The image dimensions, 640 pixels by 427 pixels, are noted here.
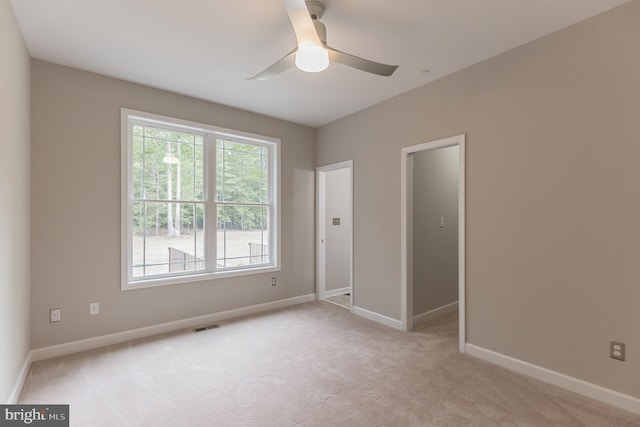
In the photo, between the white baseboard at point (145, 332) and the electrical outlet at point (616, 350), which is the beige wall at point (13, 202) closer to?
the white baseboard at point (145, 332)

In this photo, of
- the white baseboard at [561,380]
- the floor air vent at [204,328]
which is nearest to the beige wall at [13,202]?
the floor air vent at [204,328]

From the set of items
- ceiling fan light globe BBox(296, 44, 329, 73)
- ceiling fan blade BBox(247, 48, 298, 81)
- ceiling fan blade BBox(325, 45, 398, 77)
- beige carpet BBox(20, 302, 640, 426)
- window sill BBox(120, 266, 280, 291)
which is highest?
ceiling fan blade BBox(247, 48, 298, 81)

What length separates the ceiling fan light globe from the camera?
1.90 metres

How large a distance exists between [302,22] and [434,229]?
3078 mm

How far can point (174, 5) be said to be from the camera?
2.13 metres

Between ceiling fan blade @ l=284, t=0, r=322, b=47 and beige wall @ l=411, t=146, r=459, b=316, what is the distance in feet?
7.09

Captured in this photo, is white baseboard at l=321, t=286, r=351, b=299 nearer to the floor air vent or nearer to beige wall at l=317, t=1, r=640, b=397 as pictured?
the floor air vent

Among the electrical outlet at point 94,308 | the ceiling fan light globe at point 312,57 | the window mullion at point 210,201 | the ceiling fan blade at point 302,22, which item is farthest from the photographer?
the window mullion at point 210,201

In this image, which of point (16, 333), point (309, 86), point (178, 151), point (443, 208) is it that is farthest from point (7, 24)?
point (443, 208)

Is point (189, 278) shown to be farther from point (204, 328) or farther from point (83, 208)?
point (83, 208)

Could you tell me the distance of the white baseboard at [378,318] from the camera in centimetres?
367

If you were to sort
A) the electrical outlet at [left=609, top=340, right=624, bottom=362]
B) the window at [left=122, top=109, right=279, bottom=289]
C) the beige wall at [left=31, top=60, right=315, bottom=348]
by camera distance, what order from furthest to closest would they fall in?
the window at [left=122, top=109, right=279, bottom=289]
the beige wall at [left=31, top=60, right=315, bottom=348]
the electrical outlet at [left=609, top=340, right=624, bottom=362]

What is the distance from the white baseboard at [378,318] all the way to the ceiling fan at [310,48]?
2.79 m

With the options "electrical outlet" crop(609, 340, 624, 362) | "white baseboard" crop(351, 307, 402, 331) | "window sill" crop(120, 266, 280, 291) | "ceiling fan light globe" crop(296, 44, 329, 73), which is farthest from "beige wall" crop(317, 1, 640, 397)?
"window sill" crop(120, 266, 280, 291)
